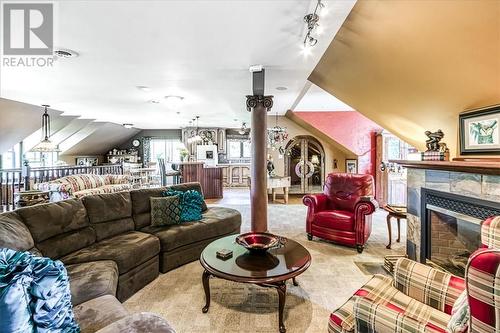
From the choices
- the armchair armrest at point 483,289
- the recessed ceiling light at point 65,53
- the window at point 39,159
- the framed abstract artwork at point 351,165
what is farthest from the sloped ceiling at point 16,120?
the framed abstract artwork at point 351,165

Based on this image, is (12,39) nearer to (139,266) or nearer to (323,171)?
(139,266)

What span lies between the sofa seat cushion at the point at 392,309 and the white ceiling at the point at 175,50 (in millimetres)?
2096

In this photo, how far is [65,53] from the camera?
284 centimetres

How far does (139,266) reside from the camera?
8.32 ft

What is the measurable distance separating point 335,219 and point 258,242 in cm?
174

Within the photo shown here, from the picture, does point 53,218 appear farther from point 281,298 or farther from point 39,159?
point 39,159

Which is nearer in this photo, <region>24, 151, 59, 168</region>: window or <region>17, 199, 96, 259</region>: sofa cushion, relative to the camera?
<region>17, 199, 96, 259</region>: sofa cushion

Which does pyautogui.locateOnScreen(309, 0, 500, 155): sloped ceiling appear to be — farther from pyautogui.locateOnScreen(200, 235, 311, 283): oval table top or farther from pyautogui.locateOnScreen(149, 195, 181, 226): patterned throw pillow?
pyautogui.locateOnScreen(149, 195, 181, 226): patterned throw pillow

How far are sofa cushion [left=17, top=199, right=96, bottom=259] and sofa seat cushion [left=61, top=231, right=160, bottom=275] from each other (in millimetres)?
95

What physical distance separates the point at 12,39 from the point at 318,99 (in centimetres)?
504

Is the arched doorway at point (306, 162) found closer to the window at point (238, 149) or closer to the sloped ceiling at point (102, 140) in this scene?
the window at point (238, 149)

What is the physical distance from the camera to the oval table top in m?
1.88

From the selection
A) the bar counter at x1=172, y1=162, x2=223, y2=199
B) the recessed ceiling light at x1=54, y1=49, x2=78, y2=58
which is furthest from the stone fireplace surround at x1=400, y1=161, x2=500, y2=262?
the bar counter at x1=172, y1=162, x2=223, y2=199

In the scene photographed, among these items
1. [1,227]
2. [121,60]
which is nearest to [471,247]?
[1,227]
